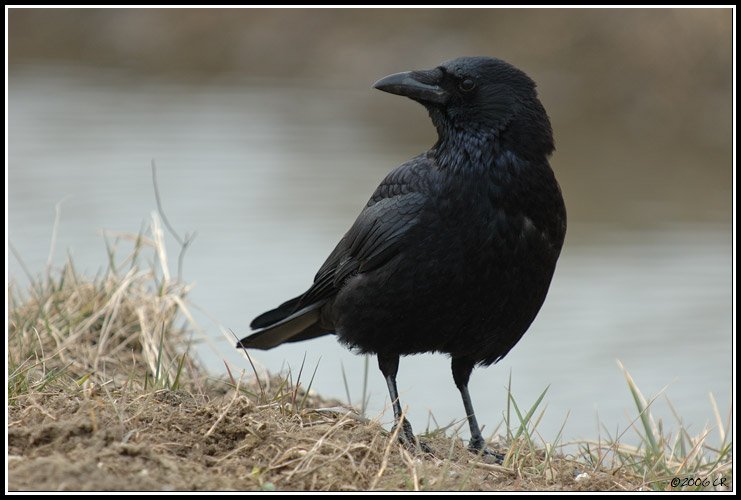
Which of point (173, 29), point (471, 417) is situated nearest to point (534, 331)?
point (471, 417)

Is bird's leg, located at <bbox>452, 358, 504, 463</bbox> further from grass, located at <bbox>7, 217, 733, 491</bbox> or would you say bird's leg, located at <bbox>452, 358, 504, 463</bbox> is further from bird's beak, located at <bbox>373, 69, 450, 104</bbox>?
bird's beak, located at <bbox>373, 69, 450, 104</bbox>

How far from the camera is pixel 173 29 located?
20.9 metres

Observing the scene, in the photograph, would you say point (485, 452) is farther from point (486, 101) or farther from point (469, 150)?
point (486, 101)

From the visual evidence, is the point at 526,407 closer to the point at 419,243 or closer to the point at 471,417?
the point at 471,417

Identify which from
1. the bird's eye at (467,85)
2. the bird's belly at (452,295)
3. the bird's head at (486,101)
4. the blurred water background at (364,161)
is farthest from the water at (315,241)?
the bird's eye at (467,85)

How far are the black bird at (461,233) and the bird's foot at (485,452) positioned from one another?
0.01 metres

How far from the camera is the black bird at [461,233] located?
4.54 metres

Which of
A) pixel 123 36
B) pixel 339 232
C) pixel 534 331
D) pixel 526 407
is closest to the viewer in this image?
pixel 526 407

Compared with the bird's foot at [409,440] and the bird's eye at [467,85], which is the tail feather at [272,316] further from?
the bird's eye at [467,85]

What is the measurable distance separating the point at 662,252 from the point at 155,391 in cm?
693

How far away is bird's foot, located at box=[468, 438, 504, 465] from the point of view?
4684 millimetres

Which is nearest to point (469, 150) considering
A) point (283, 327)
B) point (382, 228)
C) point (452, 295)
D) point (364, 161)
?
point (382, 228)

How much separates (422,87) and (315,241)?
16.3 feet

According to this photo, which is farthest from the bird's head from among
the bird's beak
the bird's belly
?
the bird's belly
